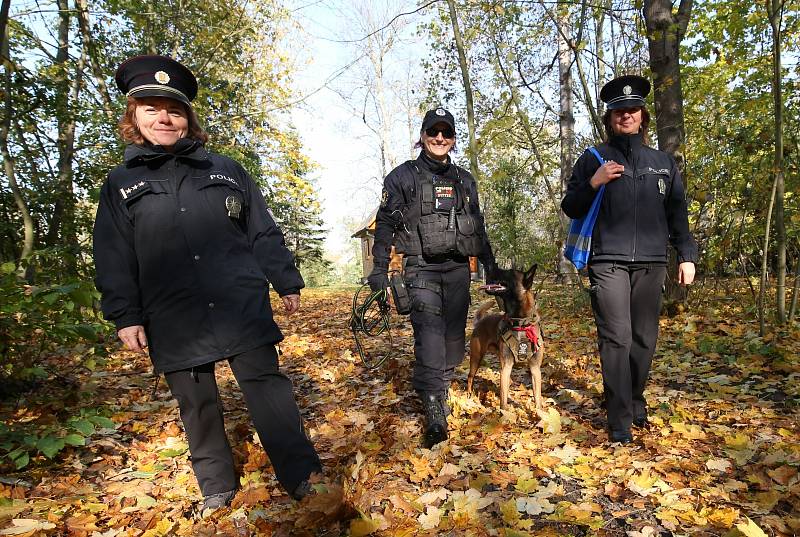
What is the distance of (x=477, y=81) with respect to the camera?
14.0 metres

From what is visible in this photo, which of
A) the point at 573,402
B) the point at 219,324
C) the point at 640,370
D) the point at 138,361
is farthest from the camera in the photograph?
the point at 138,361

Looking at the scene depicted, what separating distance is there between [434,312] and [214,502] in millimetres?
1931

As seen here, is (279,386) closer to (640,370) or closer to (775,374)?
(640,370)

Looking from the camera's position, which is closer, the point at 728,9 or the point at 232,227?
the point at 232,227

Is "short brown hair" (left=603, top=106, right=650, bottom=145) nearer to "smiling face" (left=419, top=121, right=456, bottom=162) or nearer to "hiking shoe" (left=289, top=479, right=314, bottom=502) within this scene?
"smiling face" (left=419, top=121, right=456, bottom=162)

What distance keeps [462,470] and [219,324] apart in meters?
1.85

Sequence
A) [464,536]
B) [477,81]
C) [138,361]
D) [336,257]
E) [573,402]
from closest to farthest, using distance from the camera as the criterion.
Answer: [464,536], [573,402], [138,361], [477,81], [336,257]

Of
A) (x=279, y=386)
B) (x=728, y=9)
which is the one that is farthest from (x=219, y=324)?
(x=728, y=9)

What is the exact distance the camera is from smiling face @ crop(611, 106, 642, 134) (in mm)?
3346

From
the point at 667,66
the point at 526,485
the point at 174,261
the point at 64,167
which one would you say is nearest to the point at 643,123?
the point at 526,485

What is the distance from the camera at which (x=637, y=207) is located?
129 inches

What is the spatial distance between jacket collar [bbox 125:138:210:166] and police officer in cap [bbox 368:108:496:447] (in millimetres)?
1428

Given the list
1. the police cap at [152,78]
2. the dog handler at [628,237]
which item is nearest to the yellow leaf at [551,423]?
the dog handler at [628,237]

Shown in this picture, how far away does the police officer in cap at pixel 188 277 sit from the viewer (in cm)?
248
